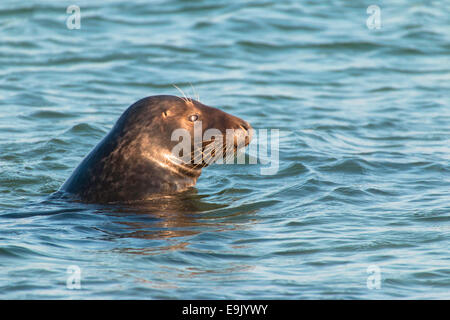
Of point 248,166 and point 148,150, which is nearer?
point 148,150

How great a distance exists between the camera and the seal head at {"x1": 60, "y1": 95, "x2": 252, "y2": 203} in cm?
698

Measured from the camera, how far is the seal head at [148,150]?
6.98 m

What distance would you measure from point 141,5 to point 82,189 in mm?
11428

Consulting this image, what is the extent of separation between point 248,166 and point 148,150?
2.51 metres

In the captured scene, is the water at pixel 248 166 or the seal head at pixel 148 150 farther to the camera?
the seal head at pixel 148 150

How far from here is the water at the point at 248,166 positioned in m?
5.58

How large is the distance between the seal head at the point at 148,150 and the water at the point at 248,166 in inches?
7.5

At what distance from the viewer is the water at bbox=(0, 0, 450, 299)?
5578 mm

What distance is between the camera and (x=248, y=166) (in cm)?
934

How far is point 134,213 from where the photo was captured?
6.72 metres

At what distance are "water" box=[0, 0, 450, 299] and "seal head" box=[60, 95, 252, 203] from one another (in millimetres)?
190

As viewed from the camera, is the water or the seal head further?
the seal head
